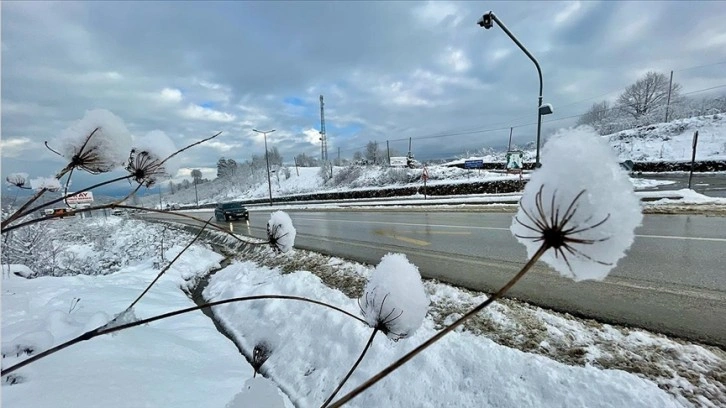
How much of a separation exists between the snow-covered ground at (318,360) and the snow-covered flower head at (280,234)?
1.52 ft

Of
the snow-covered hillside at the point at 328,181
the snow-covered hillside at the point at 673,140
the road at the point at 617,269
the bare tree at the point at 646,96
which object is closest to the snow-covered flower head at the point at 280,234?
the road at the point at 617,269

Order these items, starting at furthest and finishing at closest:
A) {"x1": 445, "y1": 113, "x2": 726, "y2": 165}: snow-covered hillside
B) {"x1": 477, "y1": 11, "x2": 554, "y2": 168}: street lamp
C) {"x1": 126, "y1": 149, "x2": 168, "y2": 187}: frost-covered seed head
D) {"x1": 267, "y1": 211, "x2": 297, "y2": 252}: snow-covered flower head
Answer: {"x1": 445, "y1": 113, "x2": 726, "y2": 165}: snow-covered hillside
{"x1": 477, "y1": 11, "x2": 554, "y2": 168}: street lamp
{"x1": 267, "y1": 211, "x2": 297, "y2": 252}: snow-covered flower head
{"x1": 126, "y1": 149, "x2": 168, "y2": 187}: frost-covered seed head

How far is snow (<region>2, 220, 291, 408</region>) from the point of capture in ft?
6.92

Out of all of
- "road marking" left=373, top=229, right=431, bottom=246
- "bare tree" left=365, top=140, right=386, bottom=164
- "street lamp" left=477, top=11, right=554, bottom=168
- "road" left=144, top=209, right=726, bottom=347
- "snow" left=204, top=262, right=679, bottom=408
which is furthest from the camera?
"bare tree" left=365, top=140, right=386, bottom=164

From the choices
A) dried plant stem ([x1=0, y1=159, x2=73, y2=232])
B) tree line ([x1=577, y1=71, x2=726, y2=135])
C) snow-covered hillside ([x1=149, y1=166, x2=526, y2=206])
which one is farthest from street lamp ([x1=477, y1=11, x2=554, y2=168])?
tree line ([x1=577, y1=71, x2=726, y2=135])

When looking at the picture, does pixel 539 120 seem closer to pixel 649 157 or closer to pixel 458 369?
pixel 458 369

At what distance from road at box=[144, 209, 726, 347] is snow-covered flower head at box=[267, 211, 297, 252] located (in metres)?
4.29

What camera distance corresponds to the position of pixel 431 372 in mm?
3352

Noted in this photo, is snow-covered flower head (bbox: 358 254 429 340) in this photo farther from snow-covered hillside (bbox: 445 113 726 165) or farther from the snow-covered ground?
snow-covered hillside (bbox: 445 113 726 165)

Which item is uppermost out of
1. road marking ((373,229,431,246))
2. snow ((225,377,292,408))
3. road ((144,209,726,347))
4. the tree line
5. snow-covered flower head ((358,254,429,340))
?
the tree line

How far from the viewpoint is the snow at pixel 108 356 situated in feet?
6.92

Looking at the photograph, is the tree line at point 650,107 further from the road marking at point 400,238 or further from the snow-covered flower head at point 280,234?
the snow-covered flower head at point 280,234

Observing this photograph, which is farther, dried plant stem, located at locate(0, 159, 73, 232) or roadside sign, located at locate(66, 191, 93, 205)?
roadside sign, located at locate(66, 191, 93, 205)

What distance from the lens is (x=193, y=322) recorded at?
4996mm
